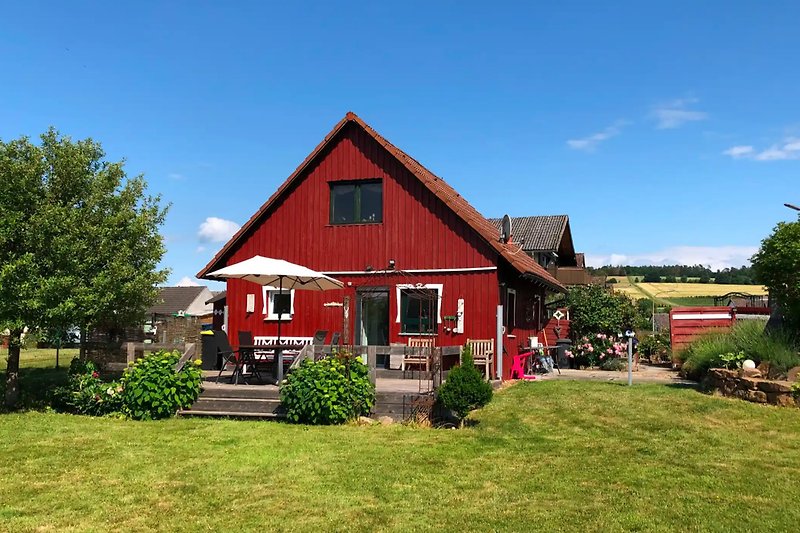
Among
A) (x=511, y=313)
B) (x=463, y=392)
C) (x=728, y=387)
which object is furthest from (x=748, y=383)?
(x=511, y=313)

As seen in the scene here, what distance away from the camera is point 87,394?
10.8 metres

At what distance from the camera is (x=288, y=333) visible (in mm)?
16797

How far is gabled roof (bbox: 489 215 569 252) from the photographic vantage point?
3228 cm

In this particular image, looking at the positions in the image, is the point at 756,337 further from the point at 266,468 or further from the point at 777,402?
the point at 266,468

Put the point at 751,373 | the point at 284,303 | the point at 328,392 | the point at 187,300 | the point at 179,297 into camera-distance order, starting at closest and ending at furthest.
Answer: the point at 328,392 → the point at 751,373 → the point at 284,303 → the point at 187,300 → the point at 179,297

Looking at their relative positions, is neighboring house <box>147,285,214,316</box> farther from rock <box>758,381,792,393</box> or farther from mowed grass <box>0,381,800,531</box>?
rock <box>758,381,792,393</box>

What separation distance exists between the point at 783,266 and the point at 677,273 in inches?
2439

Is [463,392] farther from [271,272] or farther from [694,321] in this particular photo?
[694,321]

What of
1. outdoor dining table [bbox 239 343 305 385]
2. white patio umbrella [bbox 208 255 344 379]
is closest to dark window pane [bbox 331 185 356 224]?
white patio umbrella [bbox 208 255 344 379]

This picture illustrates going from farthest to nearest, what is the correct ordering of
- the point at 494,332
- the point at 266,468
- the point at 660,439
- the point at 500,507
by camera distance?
1. the point at 494,332
2. the point at 660,439
3. the point at 266,468
4. the point at 500,507

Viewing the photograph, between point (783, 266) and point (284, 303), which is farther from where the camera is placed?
point (284, 303)

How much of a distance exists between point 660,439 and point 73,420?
870 centimetres

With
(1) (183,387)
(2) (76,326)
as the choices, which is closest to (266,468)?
(1) (183,387)

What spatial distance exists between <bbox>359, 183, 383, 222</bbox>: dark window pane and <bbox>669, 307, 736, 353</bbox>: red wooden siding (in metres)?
8.44
